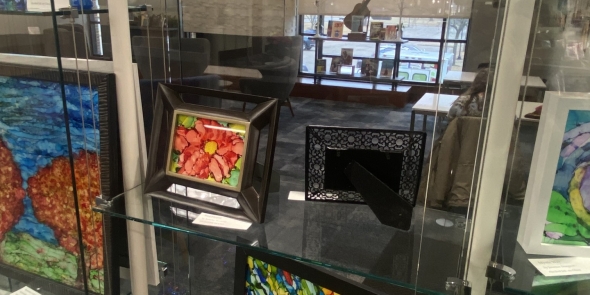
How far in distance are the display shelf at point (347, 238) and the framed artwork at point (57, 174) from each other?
10 centimetres

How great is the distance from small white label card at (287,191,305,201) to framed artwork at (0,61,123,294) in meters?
0.38

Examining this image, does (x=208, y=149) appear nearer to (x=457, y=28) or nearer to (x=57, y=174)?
(x=57, y=174)

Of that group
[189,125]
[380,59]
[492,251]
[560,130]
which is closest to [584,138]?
[560,130]

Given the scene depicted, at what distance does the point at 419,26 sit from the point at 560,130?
379 millimetres

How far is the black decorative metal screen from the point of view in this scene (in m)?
0.90

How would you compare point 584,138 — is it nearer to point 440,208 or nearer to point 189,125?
point 440,208

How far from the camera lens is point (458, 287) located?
749 mm

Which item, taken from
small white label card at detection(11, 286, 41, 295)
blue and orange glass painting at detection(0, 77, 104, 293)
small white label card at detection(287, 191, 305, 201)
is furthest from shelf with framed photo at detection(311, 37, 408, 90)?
small white label card at detection(11, 286, 41, 295)

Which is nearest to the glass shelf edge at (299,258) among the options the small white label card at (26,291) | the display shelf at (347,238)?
the display shelf at (347,238)

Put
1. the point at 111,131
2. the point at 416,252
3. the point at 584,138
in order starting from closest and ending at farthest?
the point at 584,138 → the point at 416,252 → the point at 111,131

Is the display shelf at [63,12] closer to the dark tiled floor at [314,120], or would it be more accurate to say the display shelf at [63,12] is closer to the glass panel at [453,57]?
the dark tiled floor at [314,120]

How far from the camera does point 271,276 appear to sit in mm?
867

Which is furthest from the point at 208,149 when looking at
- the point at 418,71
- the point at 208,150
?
the point at 418,71

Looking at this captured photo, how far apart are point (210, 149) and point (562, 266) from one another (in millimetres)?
651
